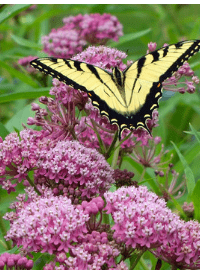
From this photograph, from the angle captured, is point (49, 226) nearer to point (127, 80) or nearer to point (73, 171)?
point (73, 171)

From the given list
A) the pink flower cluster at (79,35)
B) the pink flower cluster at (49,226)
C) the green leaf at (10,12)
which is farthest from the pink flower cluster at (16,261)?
the pink flower cluster at (79,35)

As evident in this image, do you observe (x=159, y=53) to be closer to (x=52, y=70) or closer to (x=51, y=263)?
(x=52, y=70)

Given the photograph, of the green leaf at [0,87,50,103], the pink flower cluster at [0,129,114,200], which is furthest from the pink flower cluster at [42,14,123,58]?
the pink flower cluster at [0,129,114,200]

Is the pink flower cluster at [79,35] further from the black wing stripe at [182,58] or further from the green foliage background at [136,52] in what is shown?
the black wing stripe at [182,58]

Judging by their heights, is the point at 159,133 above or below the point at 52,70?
below

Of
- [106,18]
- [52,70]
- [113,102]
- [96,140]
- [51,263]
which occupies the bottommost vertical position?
[51,263]

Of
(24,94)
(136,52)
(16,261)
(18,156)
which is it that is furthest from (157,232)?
(136,52)

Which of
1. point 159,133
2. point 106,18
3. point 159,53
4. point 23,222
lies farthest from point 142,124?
point 106,18
